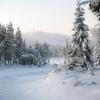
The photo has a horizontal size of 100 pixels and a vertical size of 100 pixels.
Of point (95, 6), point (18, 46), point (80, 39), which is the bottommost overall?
point (18, 46)

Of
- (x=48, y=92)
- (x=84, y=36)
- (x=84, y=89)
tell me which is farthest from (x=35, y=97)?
(x=84, y=36)

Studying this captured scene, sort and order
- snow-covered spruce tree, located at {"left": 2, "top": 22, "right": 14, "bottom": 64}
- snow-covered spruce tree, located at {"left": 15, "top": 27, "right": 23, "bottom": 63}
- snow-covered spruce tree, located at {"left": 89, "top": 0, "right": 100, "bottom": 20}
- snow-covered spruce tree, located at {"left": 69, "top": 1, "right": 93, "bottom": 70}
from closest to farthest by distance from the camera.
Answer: snow-covered spruce tree, located at {"left": 89, "top": 0, "right": 100, "bottom": 20} < snow-covered spruce tree, located at {"left": 69, "top": 1, "right": 93, "bottom": 70} < snow-covered spruce tree, located at {"left": 2, "top": 22, "right": 14, "bottom": 64} < snow-covered spruce tree, located at {"left": 15, "top": 27, "right": 23, "bottom": 63}

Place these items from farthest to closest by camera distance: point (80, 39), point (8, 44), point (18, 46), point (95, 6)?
point (18, 46)
point (8, 44)
point (80, 39)
point (95, 6)

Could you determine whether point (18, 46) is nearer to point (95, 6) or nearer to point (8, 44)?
point (8, 44)

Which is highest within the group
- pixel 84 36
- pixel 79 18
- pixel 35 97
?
pixel 79 18

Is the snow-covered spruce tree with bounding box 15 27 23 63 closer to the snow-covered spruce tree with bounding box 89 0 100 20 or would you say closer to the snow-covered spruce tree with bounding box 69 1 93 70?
the snow-covered spruce tree with bounding box 69 1 93 70

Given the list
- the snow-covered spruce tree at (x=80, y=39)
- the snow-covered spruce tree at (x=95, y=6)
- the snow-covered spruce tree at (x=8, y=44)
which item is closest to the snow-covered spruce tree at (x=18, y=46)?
the snow-covered spruce tree at (x=8, y=44)

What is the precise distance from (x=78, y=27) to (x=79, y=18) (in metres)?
1.30

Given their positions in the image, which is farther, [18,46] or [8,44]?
[18,46]

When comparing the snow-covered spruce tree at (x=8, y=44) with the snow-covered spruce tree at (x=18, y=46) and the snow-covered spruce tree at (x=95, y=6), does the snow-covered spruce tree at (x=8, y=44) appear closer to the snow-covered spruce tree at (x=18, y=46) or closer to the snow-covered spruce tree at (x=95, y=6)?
the snow-covered spruce tree at (x=18, y=46)

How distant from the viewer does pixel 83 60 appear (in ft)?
103

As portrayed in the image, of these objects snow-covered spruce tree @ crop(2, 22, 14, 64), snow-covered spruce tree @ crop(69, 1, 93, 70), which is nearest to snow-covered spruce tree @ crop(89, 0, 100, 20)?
snow-covered spruce tree @ crop(69, 1, 93, 70)

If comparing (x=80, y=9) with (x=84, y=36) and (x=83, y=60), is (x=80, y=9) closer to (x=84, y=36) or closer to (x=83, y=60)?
(x=84, y=36)

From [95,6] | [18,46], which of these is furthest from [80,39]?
[18,46]
